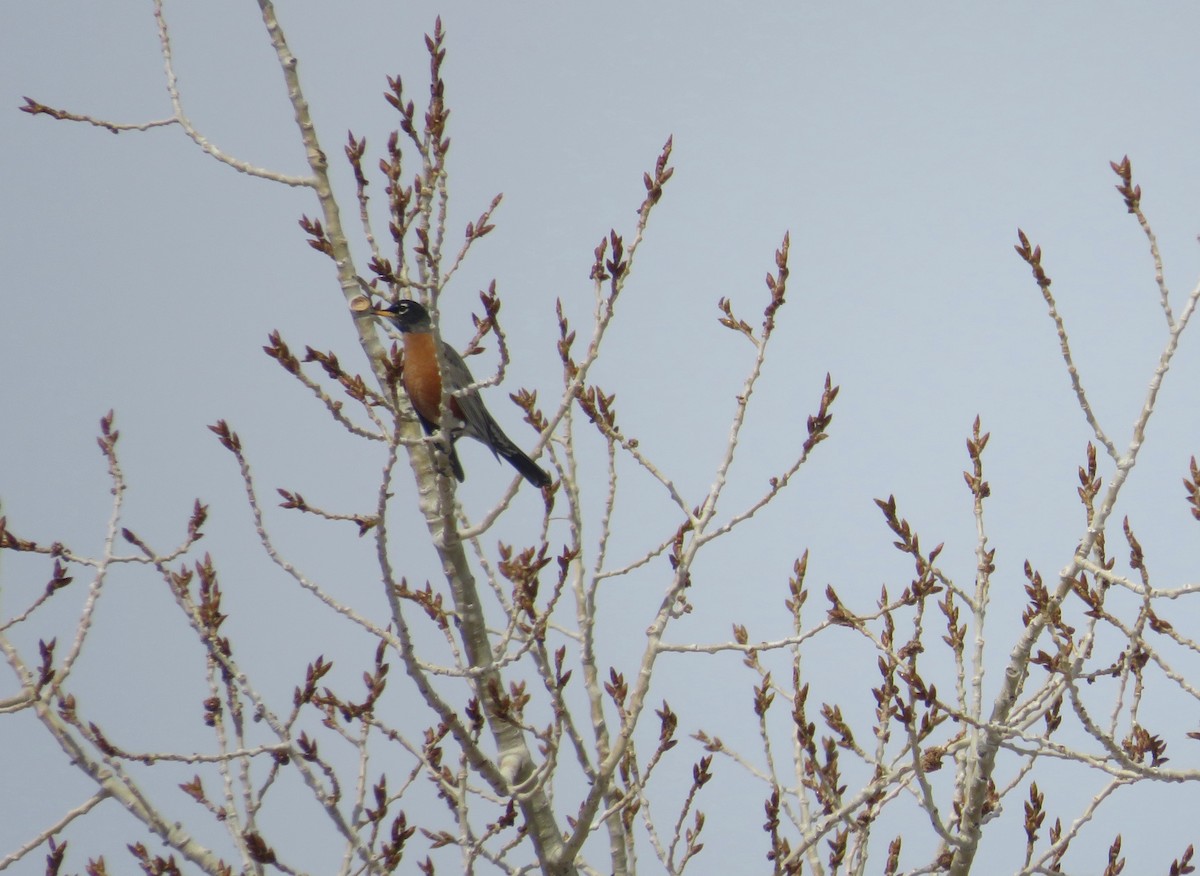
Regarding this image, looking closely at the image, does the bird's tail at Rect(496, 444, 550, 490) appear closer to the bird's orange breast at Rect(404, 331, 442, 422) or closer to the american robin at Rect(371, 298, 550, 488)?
the american robin at Rect(371, 298, 550, 488)

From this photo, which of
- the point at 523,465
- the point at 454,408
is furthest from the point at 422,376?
the point at 523,465

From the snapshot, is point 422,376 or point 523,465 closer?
point 523,465

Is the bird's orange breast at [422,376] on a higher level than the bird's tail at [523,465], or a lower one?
higher

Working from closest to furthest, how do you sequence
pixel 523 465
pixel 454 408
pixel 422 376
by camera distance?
pixel 454 408 → pixel 523 465 → pixel 422 376

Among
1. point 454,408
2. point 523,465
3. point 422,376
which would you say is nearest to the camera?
point 454,408

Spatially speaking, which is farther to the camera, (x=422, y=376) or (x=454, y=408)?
(x=422, y=376)

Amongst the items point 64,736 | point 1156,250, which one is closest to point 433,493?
point 64,736

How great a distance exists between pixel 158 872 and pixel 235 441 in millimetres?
1512

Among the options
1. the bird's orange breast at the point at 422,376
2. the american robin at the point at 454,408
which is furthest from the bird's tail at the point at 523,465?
the bird's orange breast at the point at 422,376

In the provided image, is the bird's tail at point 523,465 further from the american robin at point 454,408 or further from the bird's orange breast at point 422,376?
the bird's orange breast at point 422,376

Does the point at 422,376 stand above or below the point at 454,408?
above

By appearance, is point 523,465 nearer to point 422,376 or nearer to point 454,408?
point 454,408

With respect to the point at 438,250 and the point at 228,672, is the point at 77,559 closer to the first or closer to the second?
the point at 228,672

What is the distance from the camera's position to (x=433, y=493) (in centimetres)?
472
